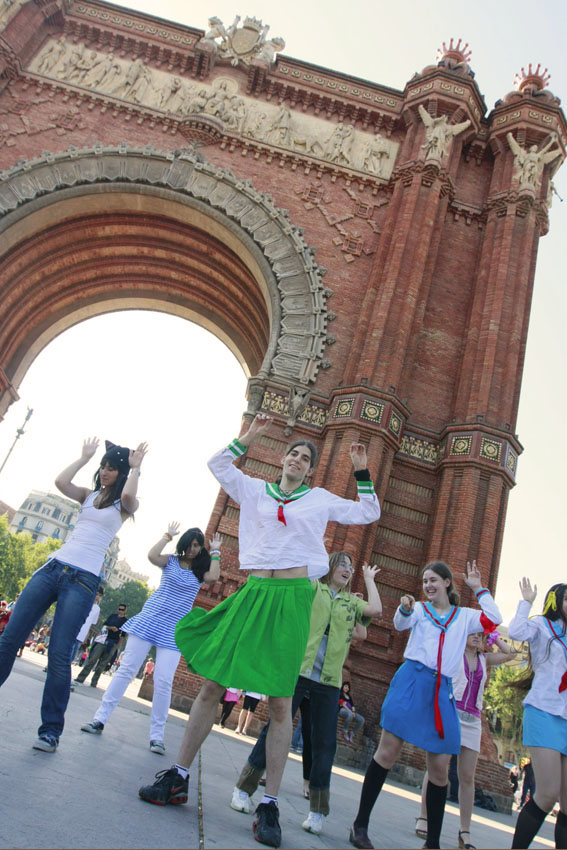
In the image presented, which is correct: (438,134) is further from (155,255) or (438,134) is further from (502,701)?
(502,701)

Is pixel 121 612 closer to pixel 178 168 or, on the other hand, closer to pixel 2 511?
pixel 178 168

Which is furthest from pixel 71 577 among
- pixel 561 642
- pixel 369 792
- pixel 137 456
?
pixel 561 642

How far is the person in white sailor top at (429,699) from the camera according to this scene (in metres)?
3.54

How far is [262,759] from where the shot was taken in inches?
135

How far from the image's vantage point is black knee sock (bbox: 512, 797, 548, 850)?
3.48 metres

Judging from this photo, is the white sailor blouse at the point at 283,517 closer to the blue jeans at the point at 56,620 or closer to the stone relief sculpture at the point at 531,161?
the blue jeans at the point at 56,620

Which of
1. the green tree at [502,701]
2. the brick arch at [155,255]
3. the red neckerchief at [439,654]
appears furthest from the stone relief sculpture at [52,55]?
the green tree at [502,701]

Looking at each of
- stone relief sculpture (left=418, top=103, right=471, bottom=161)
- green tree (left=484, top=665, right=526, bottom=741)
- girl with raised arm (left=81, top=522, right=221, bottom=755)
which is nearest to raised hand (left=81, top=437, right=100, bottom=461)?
girl with raised arm (left=81, top=522, right=221, bottom=755)

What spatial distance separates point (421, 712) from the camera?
3670mm

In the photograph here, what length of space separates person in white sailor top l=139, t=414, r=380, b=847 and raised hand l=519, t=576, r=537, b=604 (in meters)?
1.48

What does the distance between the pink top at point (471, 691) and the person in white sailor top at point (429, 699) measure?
171cm

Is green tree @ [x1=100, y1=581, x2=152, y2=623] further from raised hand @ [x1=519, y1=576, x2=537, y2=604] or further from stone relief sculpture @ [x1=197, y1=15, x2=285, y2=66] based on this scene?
raised hand @ [x1=519, y1=576, x2=537, y2=604]

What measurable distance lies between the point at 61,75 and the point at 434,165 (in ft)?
32.1

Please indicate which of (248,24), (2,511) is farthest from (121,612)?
(2,511)
